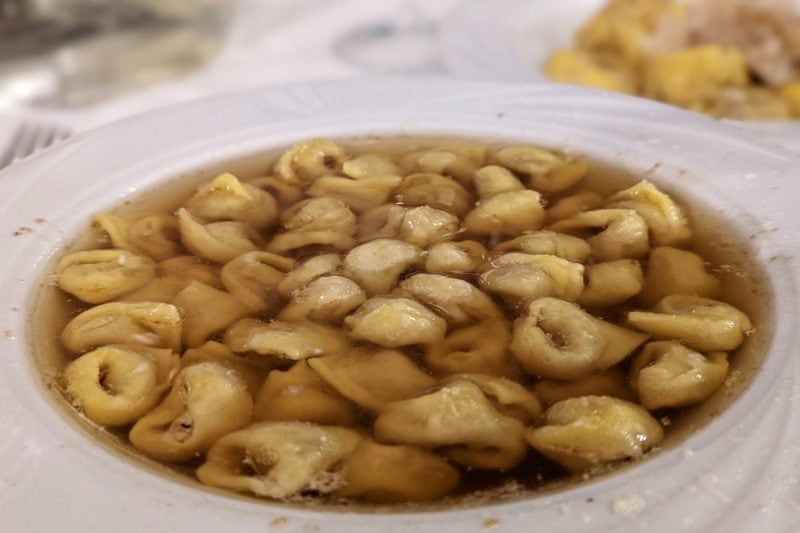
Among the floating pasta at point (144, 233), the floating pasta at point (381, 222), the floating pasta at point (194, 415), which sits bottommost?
the floating pasta at point (144, 233)

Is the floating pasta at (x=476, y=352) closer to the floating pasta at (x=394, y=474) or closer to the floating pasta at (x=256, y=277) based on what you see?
the floating pasta at (x=394, y=474)

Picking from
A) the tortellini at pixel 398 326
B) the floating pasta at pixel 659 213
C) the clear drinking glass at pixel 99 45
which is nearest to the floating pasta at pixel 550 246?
the tortellini at pixel 398 326

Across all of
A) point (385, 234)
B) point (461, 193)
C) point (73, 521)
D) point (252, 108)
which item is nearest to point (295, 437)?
point (73, 521)

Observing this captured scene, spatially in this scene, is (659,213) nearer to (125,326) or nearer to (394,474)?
(394,474)

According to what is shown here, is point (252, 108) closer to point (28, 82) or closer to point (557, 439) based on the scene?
point (557, 439)

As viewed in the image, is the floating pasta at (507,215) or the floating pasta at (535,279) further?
the floating pasta at (507,215)

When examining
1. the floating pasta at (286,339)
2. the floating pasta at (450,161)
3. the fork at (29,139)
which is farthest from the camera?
the fork at (29,139)

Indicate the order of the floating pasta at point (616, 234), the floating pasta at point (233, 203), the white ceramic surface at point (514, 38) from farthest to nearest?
1. the white ceramic surface at point (514, 38)
2. the floating pasta at point (233, 203)
3. the floating pasta at point (616, 234)

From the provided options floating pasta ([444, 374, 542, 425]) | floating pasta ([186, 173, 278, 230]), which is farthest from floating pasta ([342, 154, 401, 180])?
floating pasta ([444, 374, 542, 425])
